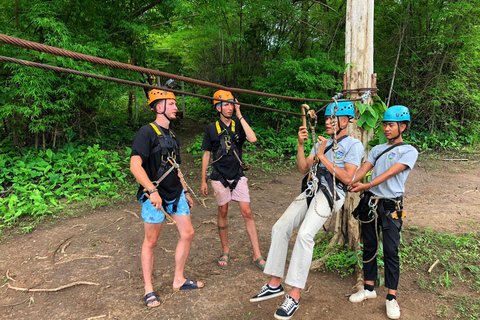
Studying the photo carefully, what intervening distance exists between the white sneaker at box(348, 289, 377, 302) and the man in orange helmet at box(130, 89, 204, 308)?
Answer: 6.10 ft

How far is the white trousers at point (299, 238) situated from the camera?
270 cm

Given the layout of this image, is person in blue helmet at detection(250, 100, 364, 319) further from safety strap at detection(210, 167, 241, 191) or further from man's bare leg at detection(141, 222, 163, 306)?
man's bare leg at detection(141, 222, 163, 306)

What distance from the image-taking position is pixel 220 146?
3834 mm

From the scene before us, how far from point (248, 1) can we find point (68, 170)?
25.4 feet

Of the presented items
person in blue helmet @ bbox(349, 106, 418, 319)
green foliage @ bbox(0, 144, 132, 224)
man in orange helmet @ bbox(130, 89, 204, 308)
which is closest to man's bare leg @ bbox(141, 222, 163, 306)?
man in orange helmet @ bbox(130, 89, 204, 308)

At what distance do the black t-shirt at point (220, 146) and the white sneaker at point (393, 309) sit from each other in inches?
85.3

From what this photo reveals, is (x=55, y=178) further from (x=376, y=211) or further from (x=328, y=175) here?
(x=376, y=211)

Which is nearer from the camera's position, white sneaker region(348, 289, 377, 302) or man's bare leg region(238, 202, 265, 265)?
white sneaker region(348, 289, 377, 302)

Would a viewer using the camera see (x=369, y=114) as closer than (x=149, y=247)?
No

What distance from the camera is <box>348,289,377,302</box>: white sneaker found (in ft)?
10.3

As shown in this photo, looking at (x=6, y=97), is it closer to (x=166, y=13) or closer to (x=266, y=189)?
(x=166, y=13)

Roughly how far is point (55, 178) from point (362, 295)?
659 cm

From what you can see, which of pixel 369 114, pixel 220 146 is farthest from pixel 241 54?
pixel 369 114

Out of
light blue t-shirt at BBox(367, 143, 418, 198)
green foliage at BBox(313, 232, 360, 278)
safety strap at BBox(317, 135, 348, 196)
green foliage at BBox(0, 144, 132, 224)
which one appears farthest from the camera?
green foliage at BBox(0, 144, 132, 224)
